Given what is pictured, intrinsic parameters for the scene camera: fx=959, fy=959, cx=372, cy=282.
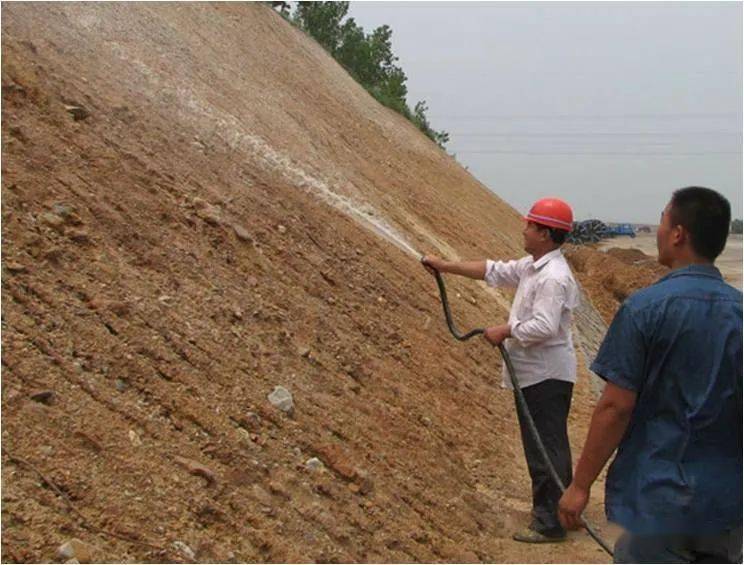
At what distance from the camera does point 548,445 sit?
5.89 meters

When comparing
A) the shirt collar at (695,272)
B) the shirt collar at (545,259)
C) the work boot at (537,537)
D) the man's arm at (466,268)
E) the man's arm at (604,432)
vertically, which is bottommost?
the work boot at (537,537)

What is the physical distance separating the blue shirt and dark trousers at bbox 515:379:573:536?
2.45 metres

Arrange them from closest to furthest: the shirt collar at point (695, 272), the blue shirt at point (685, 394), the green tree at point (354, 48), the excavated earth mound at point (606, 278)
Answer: the blue shirt at point (685, 394) < the shirt collar at point (695, 272) < the excavated earth mound at point (606, 278) < the green tree at point (354, 48)

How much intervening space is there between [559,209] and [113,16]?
917 cm

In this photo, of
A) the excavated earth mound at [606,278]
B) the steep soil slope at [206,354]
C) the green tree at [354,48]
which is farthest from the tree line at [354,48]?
the steep soil slope at [206,354]

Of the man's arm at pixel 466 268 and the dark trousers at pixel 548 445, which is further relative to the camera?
the man's arm at pixel 466 268

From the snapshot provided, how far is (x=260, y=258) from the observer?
7.51 meters

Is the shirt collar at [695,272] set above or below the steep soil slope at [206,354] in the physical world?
above

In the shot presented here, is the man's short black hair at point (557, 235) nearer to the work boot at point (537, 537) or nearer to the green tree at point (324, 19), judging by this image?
the work boot at point (537, 537)

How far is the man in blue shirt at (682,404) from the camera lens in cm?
327

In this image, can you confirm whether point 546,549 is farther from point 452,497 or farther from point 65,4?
point 65,4

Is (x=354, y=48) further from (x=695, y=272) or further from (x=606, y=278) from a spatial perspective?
(x=695, y=272)

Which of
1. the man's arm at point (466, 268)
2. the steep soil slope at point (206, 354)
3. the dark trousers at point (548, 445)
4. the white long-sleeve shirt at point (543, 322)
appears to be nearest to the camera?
the steep soil slope at point (206, 354)

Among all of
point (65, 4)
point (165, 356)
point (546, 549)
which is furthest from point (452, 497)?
point (65, 4)
